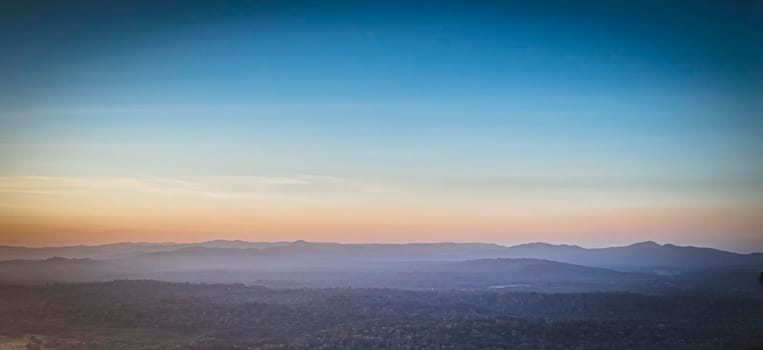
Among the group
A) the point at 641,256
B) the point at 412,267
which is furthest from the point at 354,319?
the point at 641,256

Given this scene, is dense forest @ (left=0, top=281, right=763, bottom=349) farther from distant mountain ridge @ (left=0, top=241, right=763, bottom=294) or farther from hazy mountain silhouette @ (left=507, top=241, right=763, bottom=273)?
hazy mountain silhouette @ (left=507, top=241, right=763, bottom=273)

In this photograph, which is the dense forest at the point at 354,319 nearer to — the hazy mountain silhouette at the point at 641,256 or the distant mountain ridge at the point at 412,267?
the distant mountain ridge at the point at 412,267

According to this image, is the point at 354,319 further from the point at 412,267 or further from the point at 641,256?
the point at 641,256

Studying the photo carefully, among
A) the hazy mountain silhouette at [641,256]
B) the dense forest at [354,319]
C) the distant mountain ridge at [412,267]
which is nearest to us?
the dense forest at [354,319]

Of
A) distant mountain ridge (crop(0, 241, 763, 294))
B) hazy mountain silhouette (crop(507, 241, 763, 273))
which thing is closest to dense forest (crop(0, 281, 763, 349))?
distant mountain ridge (crop(0, 241, 763, 294))

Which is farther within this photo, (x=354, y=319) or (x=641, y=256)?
(x=641, y=256)

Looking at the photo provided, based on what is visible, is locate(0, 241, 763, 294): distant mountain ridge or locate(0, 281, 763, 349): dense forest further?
locate(0, 241, 763, 294): distant mountain ridge

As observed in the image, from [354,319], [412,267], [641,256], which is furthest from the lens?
[641,256]

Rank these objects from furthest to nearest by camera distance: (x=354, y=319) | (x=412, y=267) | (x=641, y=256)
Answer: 1. (x=641, y=256)
2. (x=412, y=267)
3. (x=354, y=319)

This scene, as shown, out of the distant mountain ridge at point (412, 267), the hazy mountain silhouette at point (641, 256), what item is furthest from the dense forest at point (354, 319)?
the hazy mountain silhouette at point (641, 256)
